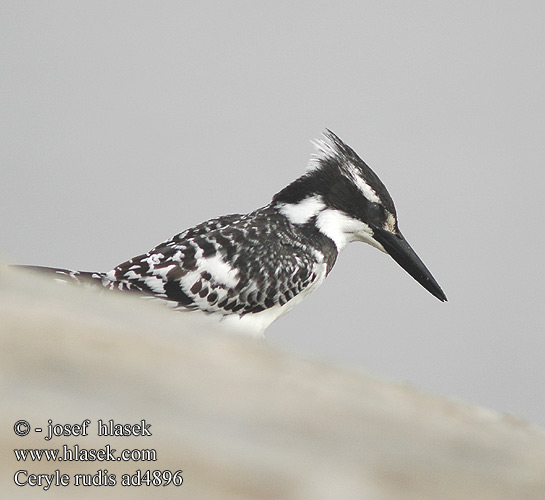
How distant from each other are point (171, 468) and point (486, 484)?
132 mm

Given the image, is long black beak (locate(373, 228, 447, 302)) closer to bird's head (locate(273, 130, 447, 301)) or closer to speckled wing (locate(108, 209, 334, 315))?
bird's head (locate(273, 130, 447, 301))

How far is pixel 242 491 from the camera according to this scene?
1.03ft

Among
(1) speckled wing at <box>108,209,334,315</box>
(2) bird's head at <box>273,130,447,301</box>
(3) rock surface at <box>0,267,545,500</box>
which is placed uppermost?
(2) bird's head at <box>273,130,447,301</box>

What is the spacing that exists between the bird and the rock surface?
1.29m

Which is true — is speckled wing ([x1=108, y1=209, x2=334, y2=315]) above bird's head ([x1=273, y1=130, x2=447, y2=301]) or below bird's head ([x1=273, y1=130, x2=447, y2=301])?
below

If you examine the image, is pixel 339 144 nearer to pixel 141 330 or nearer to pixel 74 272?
pixel 74 272

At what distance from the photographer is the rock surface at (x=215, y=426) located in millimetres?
312

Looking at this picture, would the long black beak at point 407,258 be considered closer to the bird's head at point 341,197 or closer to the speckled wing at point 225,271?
the bird's head at point 341,197

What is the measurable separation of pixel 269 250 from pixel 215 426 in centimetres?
147

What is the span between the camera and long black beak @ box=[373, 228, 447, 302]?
80.5 inches

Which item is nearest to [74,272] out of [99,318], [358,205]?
[358,205]

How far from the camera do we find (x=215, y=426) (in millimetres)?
328

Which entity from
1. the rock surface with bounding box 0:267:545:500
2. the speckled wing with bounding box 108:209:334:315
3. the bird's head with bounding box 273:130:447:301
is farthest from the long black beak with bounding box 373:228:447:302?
the rock surface with bounding box 0:267:545:500

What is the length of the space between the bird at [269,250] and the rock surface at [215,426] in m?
1.29
